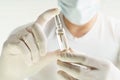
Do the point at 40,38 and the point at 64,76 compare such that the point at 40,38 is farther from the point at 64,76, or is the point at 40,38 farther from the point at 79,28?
the point at 79,28

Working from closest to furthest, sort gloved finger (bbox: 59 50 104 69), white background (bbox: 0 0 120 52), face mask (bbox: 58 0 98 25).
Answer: gloved finger (bbox: 59 50 104 69) < face mask (bbox: 58 0 98 25) < white background (bbox: 0 0 120 52)

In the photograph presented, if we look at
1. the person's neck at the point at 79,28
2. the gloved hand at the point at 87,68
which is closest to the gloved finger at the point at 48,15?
the gloved hand at the point at 87,68

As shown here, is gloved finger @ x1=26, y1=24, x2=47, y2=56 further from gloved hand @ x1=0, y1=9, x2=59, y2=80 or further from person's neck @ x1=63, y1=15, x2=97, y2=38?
person's neck @ x1=63, y1=15, x2=97, y2=38

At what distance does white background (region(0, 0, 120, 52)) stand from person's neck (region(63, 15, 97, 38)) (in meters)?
0.51

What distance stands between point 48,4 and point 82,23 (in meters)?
0.55

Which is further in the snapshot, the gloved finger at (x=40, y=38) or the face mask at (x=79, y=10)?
the face mask at (x=79, y=10)

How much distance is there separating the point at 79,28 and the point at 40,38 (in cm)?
35

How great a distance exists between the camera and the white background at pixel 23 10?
6.01 ft

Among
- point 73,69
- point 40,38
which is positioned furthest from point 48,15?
point 73,69

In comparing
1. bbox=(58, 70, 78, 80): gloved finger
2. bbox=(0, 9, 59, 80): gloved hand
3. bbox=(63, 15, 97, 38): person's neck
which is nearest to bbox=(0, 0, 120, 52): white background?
bbox=(63, 15, 97, 38): person's neck

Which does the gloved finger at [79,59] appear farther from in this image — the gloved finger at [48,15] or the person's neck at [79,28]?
the person's neck at [79,28]

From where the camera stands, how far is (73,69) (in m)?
1.05

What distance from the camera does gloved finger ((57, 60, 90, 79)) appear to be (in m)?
1.06

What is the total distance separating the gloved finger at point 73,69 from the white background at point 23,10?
2.69 ft
